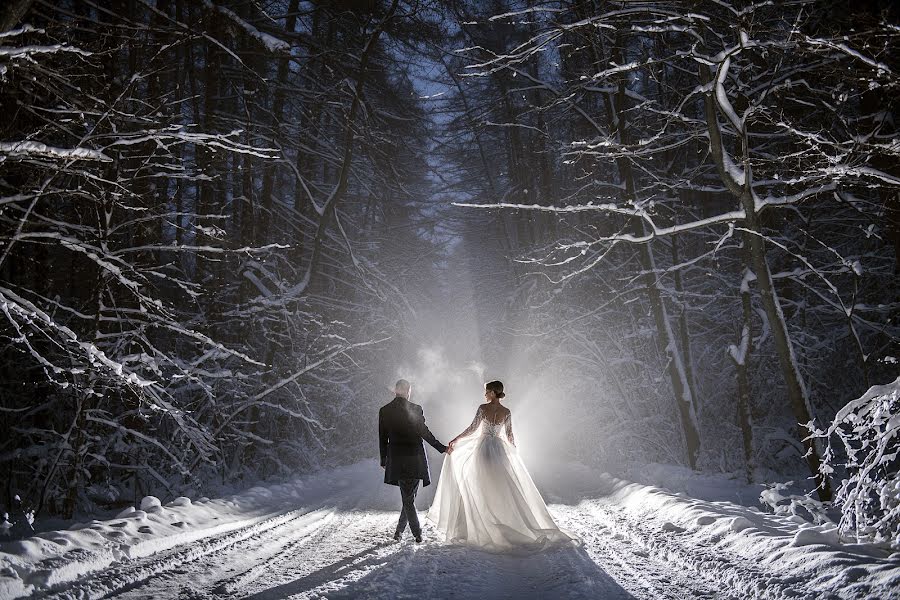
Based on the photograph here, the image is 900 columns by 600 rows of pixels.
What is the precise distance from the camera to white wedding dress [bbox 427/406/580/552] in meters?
7.25

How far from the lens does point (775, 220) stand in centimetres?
1481

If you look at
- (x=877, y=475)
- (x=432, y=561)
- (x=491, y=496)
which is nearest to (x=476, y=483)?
(x=491, y=496)

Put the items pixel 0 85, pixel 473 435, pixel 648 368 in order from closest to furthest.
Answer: pixel 0 85, pixel 473 435, pixel 648 368

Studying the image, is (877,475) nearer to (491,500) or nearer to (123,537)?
(491,500)

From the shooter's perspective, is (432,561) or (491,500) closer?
(432,561)

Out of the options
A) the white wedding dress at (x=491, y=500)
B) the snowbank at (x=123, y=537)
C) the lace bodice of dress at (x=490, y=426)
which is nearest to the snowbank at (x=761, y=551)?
the white wedding dress at (x=491, y=500)

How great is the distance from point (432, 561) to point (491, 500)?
1625 mm

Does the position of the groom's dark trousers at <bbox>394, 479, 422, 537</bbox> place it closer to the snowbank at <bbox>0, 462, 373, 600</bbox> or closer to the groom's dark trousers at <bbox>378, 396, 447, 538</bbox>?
the groom's dark trousers at <bbox>378, 396, 447, 538</bbox>

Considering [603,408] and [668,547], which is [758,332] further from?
[668,547]

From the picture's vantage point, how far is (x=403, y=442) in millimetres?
7984

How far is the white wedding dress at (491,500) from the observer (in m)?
7.25

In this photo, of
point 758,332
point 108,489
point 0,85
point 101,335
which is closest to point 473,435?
point 101,335

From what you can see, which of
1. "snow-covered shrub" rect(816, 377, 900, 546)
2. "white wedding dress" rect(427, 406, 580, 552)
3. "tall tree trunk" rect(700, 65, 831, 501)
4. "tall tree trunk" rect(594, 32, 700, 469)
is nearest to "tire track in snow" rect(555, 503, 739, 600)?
"white wedding dress" rect(427, 406, 580, 552)

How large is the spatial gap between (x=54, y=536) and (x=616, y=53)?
14.3 meters
